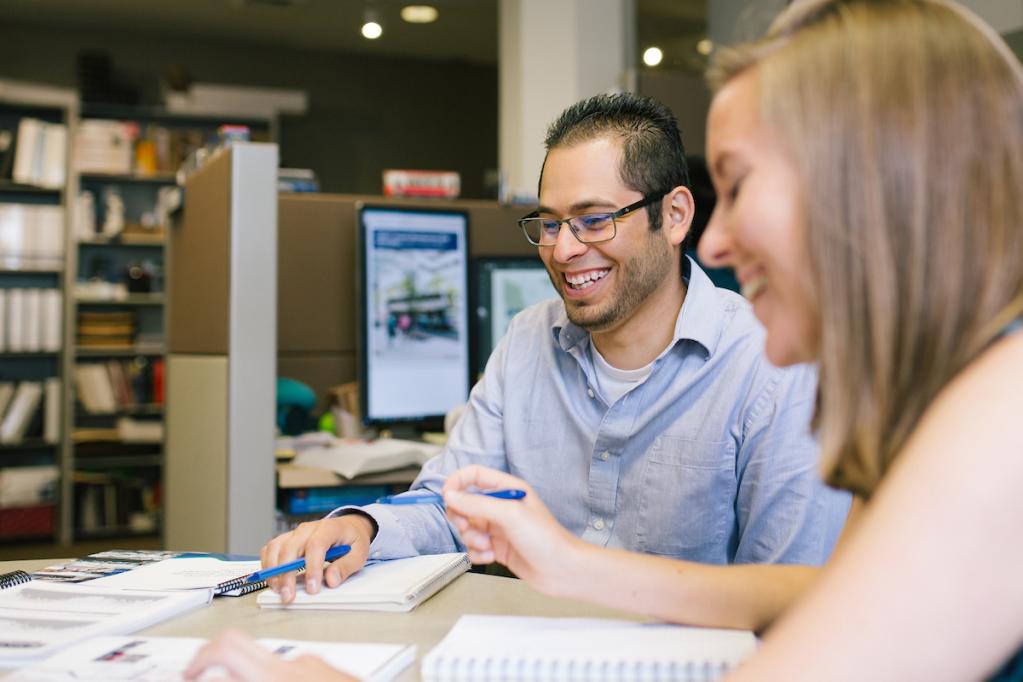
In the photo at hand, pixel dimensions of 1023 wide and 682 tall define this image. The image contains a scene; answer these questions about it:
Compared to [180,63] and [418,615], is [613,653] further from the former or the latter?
[180,63]

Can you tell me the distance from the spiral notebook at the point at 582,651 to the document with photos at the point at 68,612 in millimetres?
328

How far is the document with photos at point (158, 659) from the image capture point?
2.56ft

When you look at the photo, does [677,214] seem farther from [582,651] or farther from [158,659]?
[158,659]

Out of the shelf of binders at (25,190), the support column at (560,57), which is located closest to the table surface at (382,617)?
the support column at (560,57)

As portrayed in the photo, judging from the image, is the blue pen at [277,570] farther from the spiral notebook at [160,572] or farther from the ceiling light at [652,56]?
the ceiling light at [652,56]

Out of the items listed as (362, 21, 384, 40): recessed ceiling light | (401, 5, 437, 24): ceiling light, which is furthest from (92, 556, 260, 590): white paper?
(362, 21, 384, 40): recessed ceiling light

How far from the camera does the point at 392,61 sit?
6562 millimetres

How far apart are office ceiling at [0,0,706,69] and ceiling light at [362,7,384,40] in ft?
0.12

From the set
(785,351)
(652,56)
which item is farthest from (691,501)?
(652,56)

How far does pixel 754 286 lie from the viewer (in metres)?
0.73

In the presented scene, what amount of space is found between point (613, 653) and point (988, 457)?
36 cm

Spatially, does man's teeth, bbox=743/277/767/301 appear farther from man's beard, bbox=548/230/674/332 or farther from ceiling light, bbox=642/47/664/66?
ceiling light, bbox=642/47/664/66

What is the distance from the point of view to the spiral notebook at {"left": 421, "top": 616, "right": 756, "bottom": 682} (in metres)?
0.75

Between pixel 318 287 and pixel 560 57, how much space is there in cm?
196
